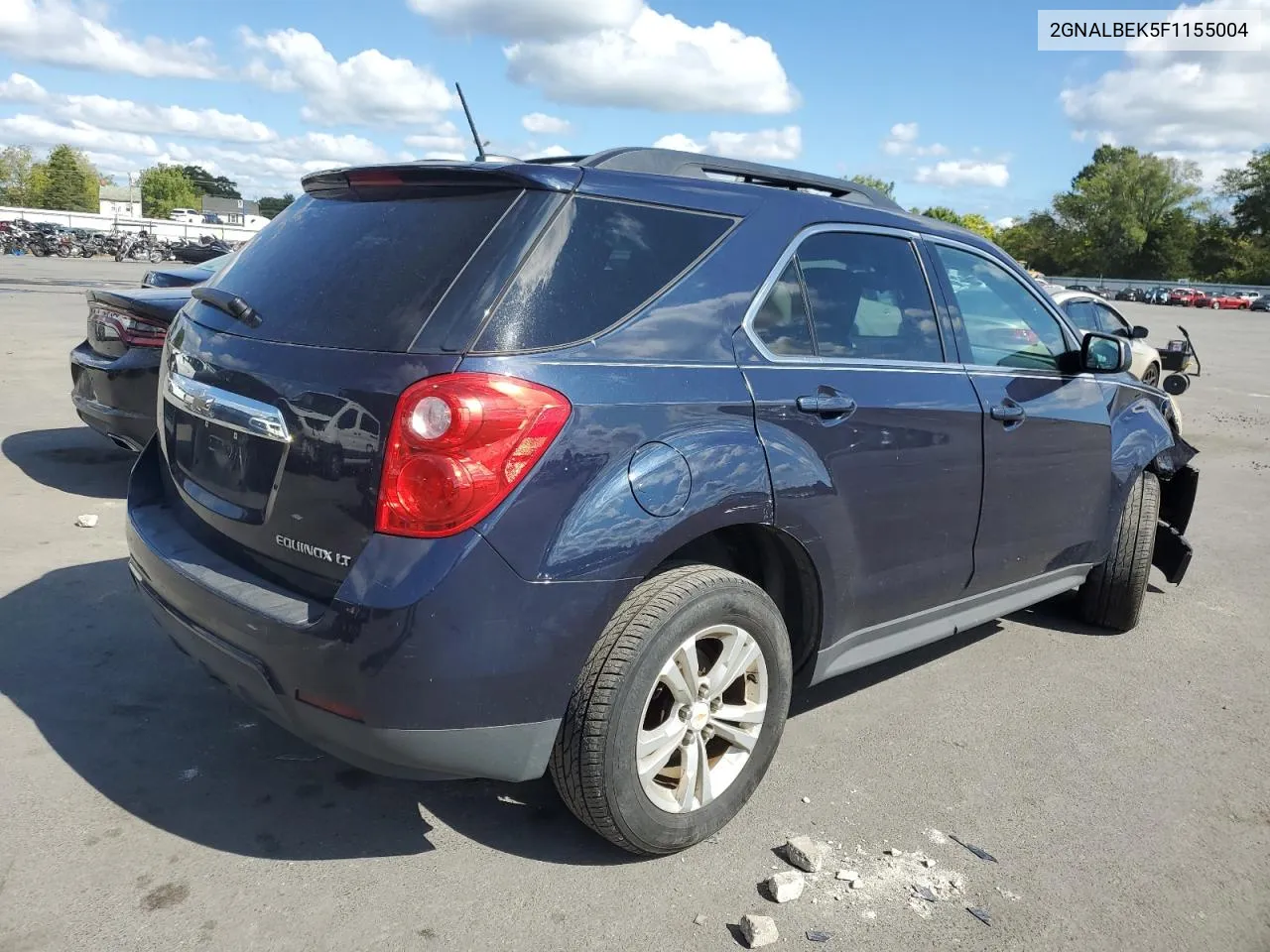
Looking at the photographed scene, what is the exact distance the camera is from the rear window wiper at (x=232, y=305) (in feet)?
9.26

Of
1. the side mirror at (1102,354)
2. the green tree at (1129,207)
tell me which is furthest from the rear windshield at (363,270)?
the green tree at (1129,207)

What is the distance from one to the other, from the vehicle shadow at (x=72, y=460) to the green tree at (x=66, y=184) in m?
125

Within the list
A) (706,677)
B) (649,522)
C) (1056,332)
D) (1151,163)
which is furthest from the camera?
(1151,163)

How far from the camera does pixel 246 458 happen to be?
2662 mm

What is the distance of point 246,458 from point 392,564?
643 millimetres

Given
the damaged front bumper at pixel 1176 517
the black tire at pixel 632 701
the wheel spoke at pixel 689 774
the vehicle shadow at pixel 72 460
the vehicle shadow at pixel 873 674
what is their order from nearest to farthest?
the black tire at pixel 632 701, the wheel spoke at pixel 689 774, the vehicle shadow at pixel 873 674, the damaged front bumper at pixel 1176 517, the vehicle shadow at pixel 72 460

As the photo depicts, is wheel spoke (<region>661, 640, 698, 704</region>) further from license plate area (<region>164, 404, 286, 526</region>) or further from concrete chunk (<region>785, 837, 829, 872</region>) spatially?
license plate area (<region>164, 404, 286, 526</region>)

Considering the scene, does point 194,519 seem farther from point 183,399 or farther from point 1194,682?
point 1194,682

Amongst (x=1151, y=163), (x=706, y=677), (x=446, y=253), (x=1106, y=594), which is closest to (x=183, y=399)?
(x=446, y=253)

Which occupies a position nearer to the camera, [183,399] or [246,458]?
[246,458]

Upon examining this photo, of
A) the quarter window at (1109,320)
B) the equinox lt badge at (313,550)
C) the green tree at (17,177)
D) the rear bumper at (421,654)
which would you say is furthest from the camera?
the green tree at (17,177)

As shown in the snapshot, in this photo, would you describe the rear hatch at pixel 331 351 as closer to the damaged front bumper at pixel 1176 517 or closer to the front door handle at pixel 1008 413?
the front door handle at pixel 1008 413

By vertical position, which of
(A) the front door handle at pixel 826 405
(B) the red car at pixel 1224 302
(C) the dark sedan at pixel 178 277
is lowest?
(A) the front door handle at pixel 826 405

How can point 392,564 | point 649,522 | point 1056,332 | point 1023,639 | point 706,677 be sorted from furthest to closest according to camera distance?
point 1023,639, point 1056,332, point 706,677, point 649,522, point 392,564
